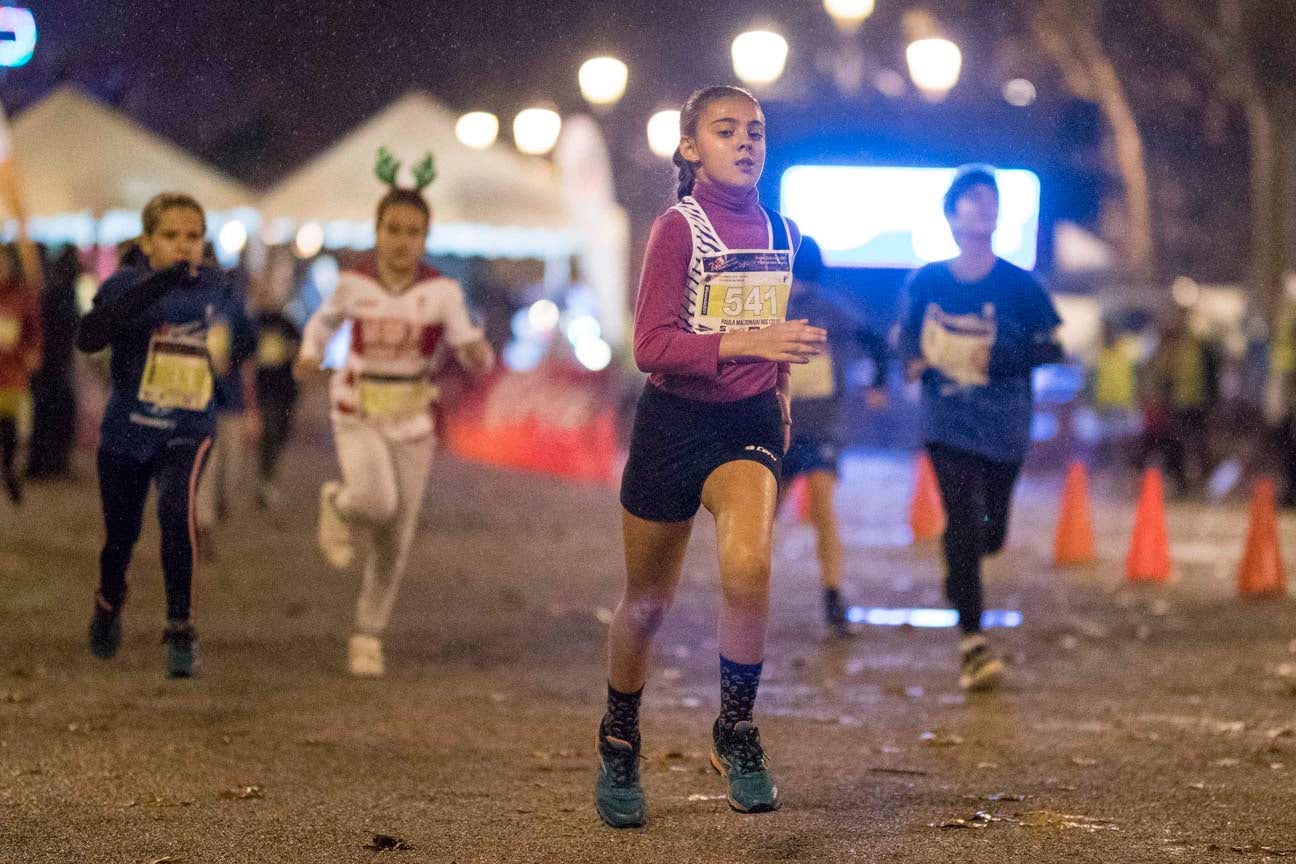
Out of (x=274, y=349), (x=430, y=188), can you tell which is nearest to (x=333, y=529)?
(x=274, y=349)

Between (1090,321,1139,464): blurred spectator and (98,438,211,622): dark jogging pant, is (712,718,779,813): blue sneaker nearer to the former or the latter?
(98,438,211,622): dark jogging pant

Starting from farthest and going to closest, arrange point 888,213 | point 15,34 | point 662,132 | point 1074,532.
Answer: point 888,213 < point 662,132 < point 15,34 < point 1074,532

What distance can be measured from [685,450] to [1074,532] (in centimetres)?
809

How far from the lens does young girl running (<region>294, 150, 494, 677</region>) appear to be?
25.5 feet

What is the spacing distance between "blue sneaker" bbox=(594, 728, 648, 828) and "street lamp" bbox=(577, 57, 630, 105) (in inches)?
661

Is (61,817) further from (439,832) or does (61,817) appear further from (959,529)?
(959,529)

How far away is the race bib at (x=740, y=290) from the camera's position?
5199 millimetres

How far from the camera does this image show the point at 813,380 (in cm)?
957

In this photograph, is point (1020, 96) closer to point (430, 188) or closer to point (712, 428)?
point (430, 188)

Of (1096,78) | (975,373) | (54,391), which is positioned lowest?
(54,391)

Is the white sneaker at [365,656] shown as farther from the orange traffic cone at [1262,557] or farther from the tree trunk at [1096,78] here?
the tree trunk at [1096,78]

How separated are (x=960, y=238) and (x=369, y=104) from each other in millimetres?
23417

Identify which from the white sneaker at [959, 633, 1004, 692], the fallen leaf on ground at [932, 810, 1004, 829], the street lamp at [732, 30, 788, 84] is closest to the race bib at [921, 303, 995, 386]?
the white sneaker at [959, 633, 1004, 692]

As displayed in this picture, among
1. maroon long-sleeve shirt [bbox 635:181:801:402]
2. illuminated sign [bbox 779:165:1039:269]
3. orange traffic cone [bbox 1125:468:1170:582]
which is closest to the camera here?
maroon long-sleeve shirt [bbox 635:181:801:402]
